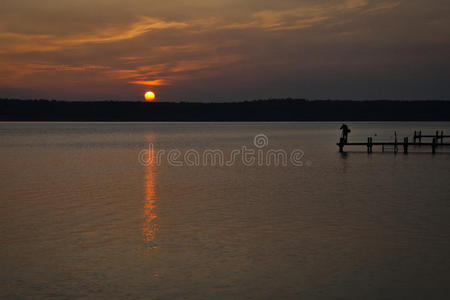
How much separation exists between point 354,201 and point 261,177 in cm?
1018

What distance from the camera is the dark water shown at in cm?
1101

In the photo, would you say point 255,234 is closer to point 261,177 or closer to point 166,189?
point 166,189

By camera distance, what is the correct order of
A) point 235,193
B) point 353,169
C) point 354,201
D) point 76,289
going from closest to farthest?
1. point 76,289
2. point 354,201
3. point 235,193
4. point 353,169

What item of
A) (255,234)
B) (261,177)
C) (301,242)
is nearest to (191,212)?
(255,234)

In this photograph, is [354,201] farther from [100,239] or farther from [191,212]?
[100,239]

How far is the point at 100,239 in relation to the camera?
15.0 metres

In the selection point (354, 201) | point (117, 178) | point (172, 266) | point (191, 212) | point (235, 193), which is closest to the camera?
point (172, 266)

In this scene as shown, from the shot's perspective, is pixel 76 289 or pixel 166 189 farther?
pixel 166 189

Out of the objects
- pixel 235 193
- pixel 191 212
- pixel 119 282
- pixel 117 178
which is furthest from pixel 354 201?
pixel 117 178

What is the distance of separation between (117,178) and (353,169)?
56.7 ft

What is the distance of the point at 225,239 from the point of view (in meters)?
15.0

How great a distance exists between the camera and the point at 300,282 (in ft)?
37.0

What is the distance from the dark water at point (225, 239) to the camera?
11008mm

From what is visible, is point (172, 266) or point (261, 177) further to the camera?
point (261, 177)
